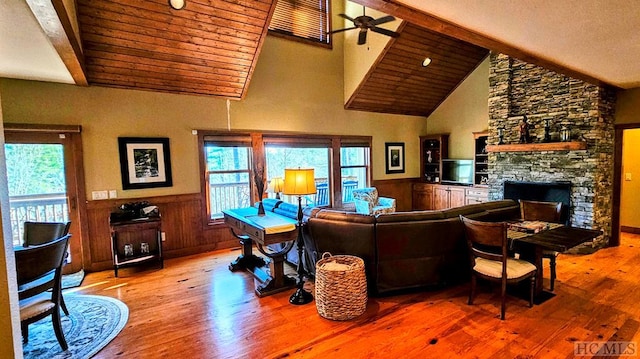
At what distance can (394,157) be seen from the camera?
8000 mm

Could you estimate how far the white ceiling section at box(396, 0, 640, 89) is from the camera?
225 cm

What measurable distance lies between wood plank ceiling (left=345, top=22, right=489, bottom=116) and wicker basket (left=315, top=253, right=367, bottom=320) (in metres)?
4.42

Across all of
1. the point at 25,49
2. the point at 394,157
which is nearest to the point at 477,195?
the point at 394,157

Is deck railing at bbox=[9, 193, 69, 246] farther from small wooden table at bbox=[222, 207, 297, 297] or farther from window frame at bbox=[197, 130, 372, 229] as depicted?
small wooden table at bbox=[222, 207, 297, 297]

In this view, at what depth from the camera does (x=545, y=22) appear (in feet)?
8.32

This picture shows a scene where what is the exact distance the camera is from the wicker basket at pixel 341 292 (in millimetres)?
2996

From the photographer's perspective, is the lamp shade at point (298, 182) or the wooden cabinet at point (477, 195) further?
the wooden cabinet at point (477, 195)

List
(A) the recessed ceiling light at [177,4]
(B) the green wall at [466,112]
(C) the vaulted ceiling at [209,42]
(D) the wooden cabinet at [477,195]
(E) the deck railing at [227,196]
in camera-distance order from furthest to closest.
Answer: (B) the green wall at [466,112], (D) the wooden cabinet at [477,195], (E) the deck railing at [227,196], (A) the recessed ceiling light at [177,4], (C) the vaulted ceiling at [209,42]

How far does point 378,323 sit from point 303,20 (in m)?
5.77

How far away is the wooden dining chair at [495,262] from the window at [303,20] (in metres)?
4.61

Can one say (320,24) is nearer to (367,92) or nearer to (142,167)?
(367,92)

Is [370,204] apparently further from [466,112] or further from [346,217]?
[466,112]

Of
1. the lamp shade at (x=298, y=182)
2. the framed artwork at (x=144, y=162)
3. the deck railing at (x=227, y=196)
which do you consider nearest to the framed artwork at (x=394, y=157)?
the deck railing at (x=227, y=196)

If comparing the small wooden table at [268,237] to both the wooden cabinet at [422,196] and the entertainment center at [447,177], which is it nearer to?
the entertainment center at [447,177]
